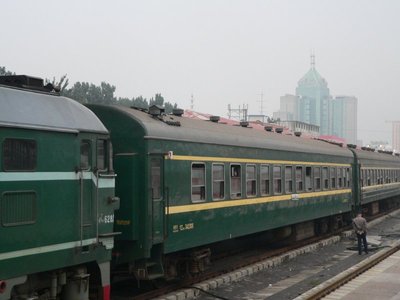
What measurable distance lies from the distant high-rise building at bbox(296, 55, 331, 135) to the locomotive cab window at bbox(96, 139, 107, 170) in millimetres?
159811

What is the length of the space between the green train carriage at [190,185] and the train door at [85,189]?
1.87 m

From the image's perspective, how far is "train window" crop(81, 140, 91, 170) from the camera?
8312 mm

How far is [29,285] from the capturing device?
7637 mm

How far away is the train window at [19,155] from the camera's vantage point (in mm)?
7035

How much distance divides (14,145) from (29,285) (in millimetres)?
1946

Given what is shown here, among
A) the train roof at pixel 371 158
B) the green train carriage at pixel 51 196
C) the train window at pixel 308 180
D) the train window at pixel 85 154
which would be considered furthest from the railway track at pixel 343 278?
the train roof at pixel 371 158

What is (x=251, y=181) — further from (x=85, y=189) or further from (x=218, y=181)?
(x=85, y=189)

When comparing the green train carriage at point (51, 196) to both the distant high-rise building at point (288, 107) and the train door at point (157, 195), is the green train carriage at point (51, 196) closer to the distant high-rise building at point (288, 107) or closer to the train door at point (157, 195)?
the train door at point (157, 195)

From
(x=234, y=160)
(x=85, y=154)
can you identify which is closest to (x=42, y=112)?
(x=85, y=154)

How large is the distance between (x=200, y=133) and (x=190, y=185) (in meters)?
1.26

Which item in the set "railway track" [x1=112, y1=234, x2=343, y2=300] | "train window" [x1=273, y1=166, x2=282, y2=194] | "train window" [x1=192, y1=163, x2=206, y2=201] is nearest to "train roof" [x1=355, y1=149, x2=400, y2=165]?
"railway track" [x1=112, y1=234, x2=343, y2=300]

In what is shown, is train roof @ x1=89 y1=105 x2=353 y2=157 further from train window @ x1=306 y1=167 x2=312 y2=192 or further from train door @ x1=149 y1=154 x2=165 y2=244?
train window @ x1=306 y1=167 x2=312 y2=192

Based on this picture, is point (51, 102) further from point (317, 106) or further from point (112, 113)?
point (317, 106)

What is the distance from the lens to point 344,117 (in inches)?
6609
